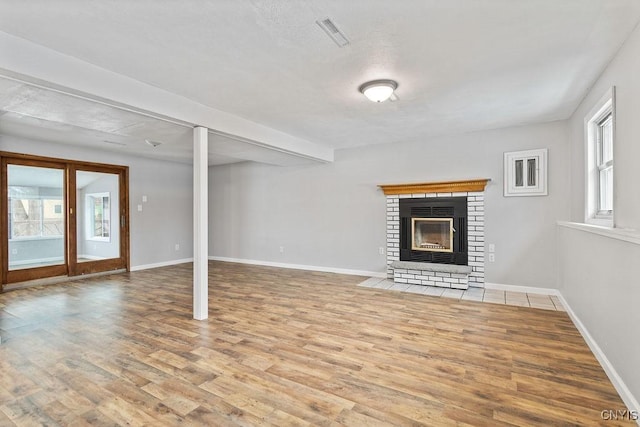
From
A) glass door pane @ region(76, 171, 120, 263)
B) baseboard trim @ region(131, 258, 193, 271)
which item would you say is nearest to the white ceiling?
glass door pane @ region(76, 171, 120, 263)

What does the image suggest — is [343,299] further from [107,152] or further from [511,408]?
[107,152]

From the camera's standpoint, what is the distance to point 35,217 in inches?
215

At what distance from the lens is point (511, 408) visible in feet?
6.42

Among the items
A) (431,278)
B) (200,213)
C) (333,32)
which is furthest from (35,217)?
(431,278)

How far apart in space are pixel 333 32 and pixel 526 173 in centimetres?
390

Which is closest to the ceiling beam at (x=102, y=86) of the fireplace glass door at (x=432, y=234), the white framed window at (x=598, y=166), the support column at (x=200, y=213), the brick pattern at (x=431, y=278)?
the support column at (x=200, y=213)

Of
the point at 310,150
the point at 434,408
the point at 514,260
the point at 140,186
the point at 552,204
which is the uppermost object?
the point at 310,150

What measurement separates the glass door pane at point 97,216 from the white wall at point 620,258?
7.53 m

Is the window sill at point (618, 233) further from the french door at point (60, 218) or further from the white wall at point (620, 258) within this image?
the french door at point (60, 218)

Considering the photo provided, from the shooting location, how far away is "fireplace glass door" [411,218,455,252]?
522cm

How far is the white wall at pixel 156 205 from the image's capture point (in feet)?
21.6

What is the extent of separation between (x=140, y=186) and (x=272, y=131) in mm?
3851

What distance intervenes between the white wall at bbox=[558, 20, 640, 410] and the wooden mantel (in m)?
1.82

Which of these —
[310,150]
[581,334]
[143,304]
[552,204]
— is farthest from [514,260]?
[143,304]
